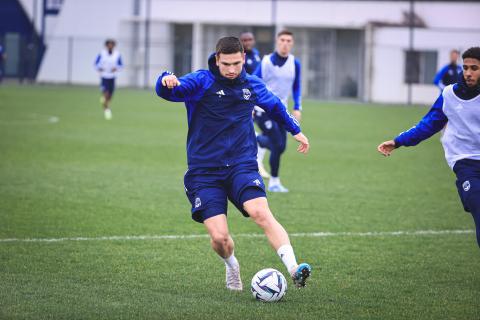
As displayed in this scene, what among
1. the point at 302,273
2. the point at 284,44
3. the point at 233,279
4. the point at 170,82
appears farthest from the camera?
the point at 284,44

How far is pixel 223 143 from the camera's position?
727 cm

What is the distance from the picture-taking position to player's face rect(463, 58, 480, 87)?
7.22 meters

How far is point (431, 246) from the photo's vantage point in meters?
9.82

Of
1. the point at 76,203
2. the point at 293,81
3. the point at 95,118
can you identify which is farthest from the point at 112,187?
the point at 95,118

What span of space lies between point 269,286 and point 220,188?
0.90 meters

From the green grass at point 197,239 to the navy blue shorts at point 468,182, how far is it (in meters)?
0.82

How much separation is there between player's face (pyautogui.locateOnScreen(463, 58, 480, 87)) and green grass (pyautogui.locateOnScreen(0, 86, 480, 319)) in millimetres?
1779

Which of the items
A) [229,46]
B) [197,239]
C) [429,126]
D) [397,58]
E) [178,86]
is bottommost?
[197,239]

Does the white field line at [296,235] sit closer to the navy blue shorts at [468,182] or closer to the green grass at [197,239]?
the green grass at [197,239]

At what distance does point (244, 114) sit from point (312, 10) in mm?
41297

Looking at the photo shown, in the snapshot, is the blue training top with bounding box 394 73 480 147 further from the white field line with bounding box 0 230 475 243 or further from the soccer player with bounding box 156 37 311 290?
the white field line with bounding box 0 230 475 243

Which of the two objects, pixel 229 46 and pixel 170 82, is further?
pixel 229 46

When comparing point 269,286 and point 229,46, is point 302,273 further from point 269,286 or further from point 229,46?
point 229,46

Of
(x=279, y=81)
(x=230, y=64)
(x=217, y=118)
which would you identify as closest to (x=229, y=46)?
(x=230, y=64)
